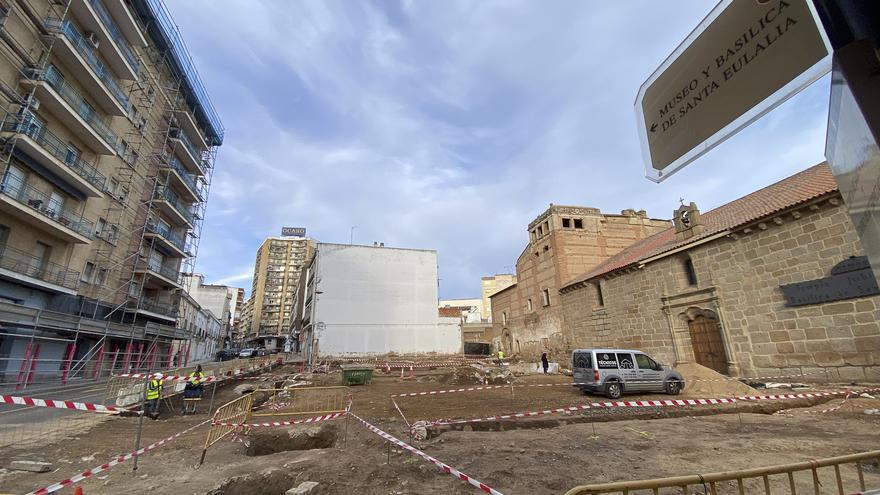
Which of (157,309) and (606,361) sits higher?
(157,309)

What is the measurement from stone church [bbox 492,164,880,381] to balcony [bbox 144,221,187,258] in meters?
29.6

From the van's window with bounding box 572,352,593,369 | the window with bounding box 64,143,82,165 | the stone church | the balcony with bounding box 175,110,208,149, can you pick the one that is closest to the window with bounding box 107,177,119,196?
the window with bounding box 64,143,82,165

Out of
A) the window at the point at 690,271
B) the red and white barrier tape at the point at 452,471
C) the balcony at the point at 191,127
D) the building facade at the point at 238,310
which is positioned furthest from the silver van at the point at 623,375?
the building facade at the point at 238,310

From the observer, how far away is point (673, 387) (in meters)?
13.1

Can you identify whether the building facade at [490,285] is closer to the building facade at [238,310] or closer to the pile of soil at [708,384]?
the pile of soil at [708,384]

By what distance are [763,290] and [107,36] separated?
3239 cm

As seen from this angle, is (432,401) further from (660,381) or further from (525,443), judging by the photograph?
(660,381)

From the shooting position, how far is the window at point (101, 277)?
2084cm

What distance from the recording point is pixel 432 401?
527 inches

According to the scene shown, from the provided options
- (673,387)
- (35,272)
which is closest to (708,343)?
(673,387)

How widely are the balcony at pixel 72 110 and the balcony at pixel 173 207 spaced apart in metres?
5.32

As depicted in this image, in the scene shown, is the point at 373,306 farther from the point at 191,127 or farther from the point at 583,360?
the point at 583,360

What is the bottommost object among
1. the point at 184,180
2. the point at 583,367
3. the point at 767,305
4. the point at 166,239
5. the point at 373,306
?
the point at 583,367

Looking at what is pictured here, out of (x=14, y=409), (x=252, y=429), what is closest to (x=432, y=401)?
(x=252, y=429)
